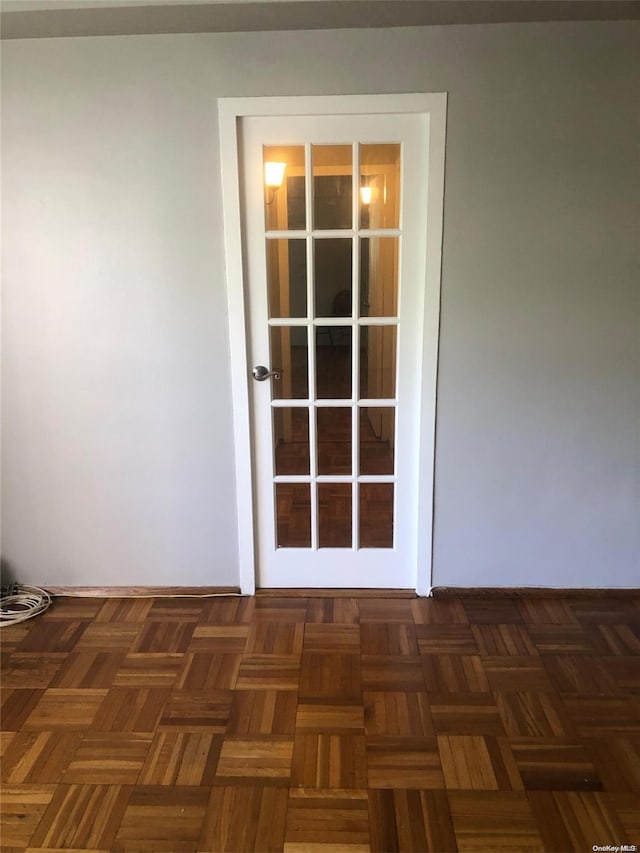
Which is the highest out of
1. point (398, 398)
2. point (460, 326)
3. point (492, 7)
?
point (492, 7)

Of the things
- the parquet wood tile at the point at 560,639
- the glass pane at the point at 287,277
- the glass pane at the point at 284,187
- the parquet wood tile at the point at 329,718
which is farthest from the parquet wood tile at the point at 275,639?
the glass pane at the point at 284,187

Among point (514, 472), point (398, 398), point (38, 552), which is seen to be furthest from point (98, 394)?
point (514, 472)

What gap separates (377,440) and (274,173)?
3.71ft

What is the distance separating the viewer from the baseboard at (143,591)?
273 centimetres

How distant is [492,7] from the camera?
2066 millimetres

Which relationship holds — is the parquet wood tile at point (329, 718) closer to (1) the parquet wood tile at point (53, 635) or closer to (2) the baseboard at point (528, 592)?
(2) the baseboard at point (528, 592)

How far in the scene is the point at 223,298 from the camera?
8.05ft

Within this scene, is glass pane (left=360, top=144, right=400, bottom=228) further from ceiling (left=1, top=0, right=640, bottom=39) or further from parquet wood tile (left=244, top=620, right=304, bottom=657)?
parquet wood tile (left=244, top=620, right=304, bottom=657)

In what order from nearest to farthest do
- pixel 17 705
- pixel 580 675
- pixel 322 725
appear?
1. pixel 322 725
2. pixel 17 705
3. pixel 580 675

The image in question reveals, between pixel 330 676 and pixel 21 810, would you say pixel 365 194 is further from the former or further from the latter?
pixel 21 810

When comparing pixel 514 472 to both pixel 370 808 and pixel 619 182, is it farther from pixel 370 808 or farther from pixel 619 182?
pixel 370 808

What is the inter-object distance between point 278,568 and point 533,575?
1.10 meters

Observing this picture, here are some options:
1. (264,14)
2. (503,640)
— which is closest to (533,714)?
(503,640)

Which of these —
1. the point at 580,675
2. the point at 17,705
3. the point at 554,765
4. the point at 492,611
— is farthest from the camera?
the point at 492,611
